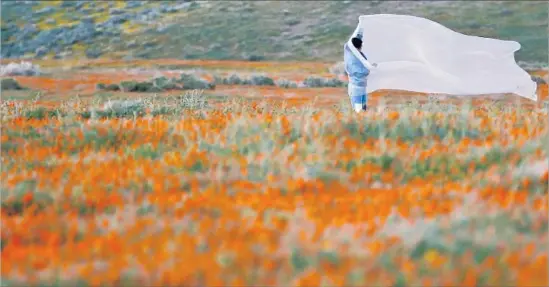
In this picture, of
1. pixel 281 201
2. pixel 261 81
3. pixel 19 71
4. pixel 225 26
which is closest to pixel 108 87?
pixel 261 81

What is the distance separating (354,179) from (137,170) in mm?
1897

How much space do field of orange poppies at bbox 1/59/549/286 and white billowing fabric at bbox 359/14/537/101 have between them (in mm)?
2677

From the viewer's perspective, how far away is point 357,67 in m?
11.3

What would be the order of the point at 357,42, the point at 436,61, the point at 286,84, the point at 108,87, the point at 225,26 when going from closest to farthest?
the point at 357,42
the point at 436,61
the point at 108,87
the point at 286,84
the point at 225,26

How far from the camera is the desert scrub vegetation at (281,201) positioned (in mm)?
4164

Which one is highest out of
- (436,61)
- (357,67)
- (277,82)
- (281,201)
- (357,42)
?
(281,201)

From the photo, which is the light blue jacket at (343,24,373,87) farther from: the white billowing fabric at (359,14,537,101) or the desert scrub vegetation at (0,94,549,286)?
the desert scrub vegetation at (0,94,549,286)

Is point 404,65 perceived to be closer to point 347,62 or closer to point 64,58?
point 347,62

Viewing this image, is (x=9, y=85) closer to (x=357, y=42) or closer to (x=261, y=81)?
(x=261, y=81)

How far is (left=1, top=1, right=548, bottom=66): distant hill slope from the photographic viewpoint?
48688mm

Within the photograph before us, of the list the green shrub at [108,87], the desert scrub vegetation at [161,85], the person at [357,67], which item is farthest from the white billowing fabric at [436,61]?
the green shrub at [108,87]

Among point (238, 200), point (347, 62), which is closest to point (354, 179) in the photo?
point (238, 200)

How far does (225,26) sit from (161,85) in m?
27.8

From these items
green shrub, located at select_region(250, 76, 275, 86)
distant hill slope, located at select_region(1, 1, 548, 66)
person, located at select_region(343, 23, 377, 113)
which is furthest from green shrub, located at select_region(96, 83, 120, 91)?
distant hill slope, located at select_region(1, 1, 548, 66)
